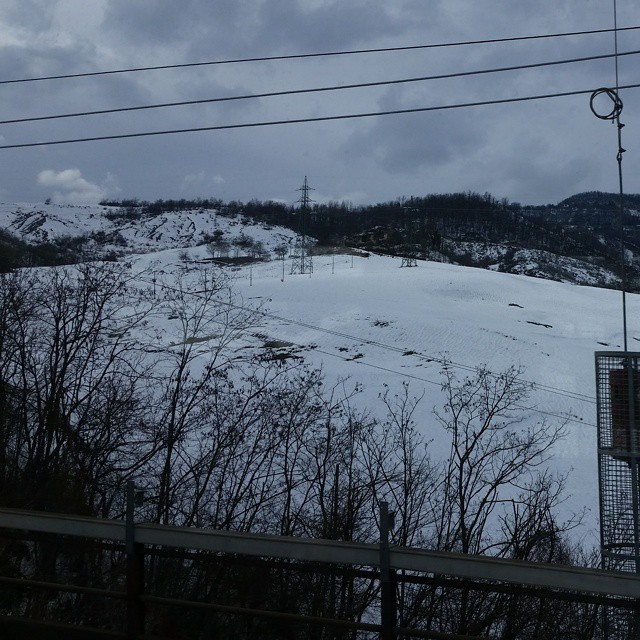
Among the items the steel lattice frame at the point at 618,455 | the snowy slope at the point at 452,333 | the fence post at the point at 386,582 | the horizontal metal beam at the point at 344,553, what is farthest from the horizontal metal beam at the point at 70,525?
the snowy slope at the point at 452,333

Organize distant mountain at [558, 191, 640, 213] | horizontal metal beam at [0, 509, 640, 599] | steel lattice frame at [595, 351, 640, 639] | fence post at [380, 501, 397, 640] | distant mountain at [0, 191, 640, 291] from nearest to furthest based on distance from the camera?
horizontal metal beam at [0, 509, 640, 599] < fence post at [380, 501, 397, 640] < steel lattice frame at [595, 351, 640, 639] < distant mountain at [558, 191, 640, 213] < distant mountain at [0, 191, 640, 291]

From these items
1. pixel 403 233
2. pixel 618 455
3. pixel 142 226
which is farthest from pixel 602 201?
pixel 142 226

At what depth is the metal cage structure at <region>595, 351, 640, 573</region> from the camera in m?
6.55

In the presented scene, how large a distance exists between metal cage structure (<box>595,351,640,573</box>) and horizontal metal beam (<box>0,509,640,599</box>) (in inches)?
158

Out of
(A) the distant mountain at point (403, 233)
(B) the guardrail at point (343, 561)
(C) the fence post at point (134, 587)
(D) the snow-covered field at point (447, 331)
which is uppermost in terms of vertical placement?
(A) the distant mountain at point (403, 233)

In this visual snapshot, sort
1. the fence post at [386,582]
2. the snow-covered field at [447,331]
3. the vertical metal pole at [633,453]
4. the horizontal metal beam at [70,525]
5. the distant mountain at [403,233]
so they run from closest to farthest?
the fence post at [386,582] < the horizontal metal beam at [70,525] < the vertical metal pole at [633,453] < the snow-covered field at [447,331] < the distant mountain at [403,233]

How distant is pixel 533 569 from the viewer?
301cm


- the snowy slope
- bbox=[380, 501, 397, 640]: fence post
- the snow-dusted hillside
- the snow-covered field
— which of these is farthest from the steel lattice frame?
the snow-dusted hillside

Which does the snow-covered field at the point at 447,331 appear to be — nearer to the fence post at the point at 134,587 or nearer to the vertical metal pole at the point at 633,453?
the vertical metal pole at the point at 633,453

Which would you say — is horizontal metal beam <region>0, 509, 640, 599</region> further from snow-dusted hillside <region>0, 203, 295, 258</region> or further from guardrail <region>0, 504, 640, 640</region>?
snow-dusted hillside <region>0, 203, 295, 258</region>

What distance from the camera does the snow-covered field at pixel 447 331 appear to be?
3056 cm

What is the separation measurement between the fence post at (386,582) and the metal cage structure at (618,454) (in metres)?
3.95

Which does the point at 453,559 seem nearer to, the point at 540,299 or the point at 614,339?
the point at 614,339

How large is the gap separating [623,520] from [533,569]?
4720 mm
